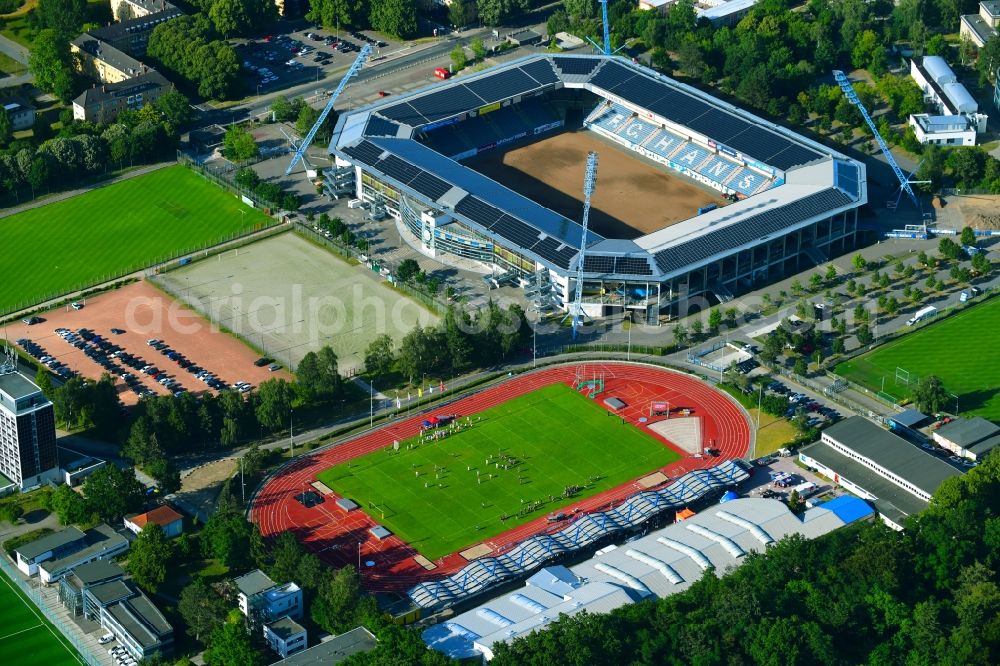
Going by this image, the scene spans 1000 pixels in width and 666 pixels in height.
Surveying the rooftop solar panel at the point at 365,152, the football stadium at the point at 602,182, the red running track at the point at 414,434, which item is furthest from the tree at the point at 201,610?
the rooftop solar panel at the point at 365,152

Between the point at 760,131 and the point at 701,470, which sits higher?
the point at 760,131

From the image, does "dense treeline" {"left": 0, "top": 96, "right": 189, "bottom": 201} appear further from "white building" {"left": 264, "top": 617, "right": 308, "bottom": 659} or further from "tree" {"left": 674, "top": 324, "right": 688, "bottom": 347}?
"white building" {"left": 264, "top": 617, "right": 308, "bottom": 659}

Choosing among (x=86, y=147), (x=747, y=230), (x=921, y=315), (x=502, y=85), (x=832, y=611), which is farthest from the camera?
(x=502, y=85)

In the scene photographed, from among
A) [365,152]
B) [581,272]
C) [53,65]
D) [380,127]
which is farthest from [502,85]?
[53,65]

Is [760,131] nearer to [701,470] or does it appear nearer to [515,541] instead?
[701,470]

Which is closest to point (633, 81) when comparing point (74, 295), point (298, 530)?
point (74, 295)

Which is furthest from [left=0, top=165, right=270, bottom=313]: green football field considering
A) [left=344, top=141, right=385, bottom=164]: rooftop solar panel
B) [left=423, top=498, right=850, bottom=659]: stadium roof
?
[left=423, top=498, right=850, bottom=659]: stadium roof

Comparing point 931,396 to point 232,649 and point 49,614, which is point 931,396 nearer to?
point 232,649
